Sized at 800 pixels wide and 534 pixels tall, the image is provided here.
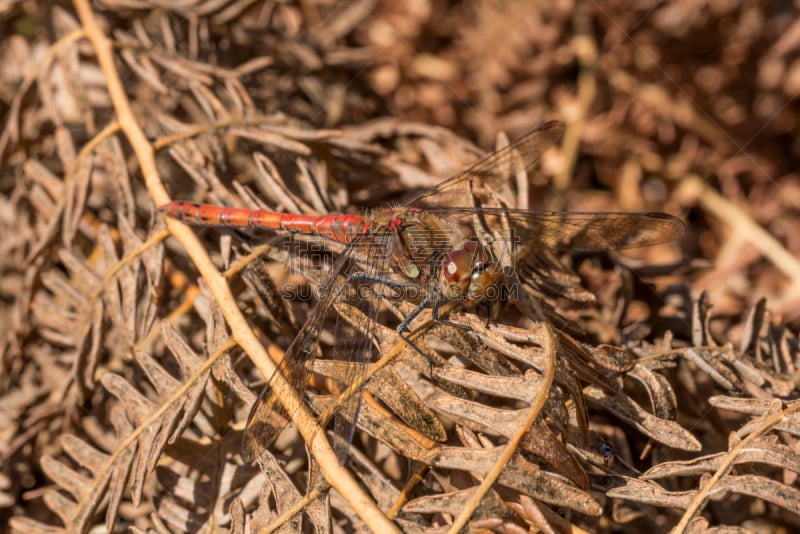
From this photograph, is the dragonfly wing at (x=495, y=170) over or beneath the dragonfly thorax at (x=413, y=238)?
over

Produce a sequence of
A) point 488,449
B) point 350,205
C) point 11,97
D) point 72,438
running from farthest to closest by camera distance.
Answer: point 11,97 → point 350,205 → point 72,438 → point 488,449

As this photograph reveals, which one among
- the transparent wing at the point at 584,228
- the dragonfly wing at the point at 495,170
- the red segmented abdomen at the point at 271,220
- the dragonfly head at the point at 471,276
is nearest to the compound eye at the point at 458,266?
the dragonfly head at the point at 471,276

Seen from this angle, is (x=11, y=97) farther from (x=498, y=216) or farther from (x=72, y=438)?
(x=498, y=216)

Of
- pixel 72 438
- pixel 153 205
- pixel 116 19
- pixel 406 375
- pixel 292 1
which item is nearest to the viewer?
pixel 406 375

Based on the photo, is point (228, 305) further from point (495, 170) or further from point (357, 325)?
point (495, 170)

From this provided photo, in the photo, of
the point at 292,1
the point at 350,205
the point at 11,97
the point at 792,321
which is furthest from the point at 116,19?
the point at 792,321

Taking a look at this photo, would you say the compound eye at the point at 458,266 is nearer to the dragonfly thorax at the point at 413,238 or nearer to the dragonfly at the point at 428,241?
the dragonfly at the point at 428,241
